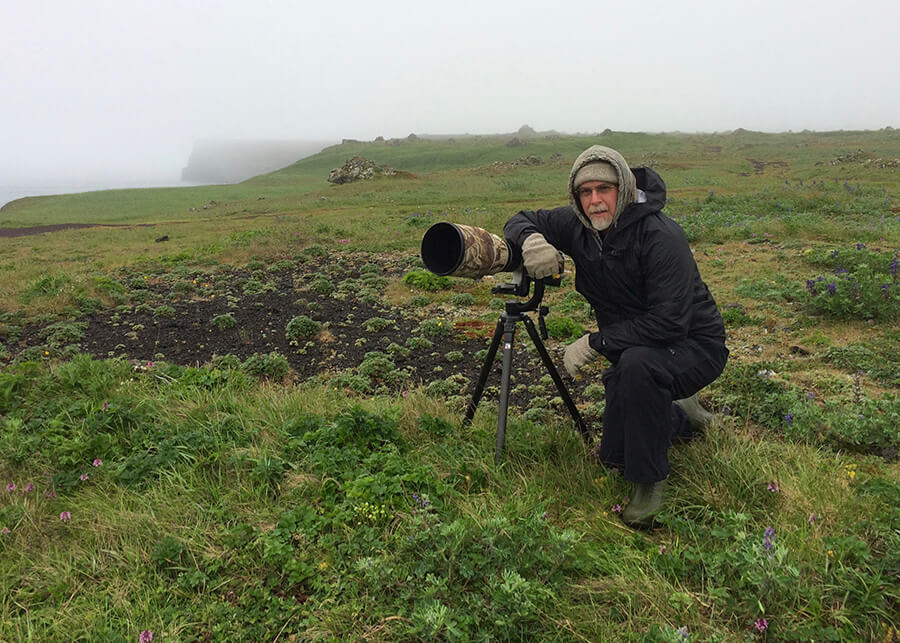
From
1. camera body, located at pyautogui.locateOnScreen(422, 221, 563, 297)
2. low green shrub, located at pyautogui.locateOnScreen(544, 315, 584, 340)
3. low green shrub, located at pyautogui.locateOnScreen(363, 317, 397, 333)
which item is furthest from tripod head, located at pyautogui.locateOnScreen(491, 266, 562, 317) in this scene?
low green shrub, located at pyautogui.locateOnScreen(363, 317, 397, 333)

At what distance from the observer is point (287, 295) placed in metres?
11.5

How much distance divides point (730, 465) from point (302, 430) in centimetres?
332

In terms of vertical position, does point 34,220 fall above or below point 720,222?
above

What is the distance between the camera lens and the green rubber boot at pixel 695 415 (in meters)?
4.16

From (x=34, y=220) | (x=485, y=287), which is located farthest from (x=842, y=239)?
(x=34, y=220)

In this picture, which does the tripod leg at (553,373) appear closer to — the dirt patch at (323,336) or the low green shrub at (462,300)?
the dirt patch at (323,336)

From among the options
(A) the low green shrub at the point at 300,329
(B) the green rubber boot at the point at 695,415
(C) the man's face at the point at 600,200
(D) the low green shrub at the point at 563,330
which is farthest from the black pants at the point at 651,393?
(A) the low green shrub at the point at 300,329

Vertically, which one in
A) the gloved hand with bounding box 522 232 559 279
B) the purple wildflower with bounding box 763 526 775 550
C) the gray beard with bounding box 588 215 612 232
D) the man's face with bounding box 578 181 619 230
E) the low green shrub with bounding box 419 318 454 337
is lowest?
the low green shrub with bounding box 419 318 454 337

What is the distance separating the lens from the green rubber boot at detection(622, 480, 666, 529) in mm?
3330

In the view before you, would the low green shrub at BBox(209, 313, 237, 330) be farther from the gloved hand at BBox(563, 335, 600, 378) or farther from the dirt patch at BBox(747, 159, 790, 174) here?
the dirt patch at BBox(747, 159, 790, 174)

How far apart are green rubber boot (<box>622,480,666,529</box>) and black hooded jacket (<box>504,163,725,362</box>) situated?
93cm

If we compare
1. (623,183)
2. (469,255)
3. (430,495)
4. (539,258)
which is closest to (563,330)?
(623,183)

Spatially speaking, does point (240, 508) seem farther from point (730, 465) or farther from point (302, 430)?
point (730, 465)

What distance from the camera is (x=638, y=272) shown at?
3.63 m
